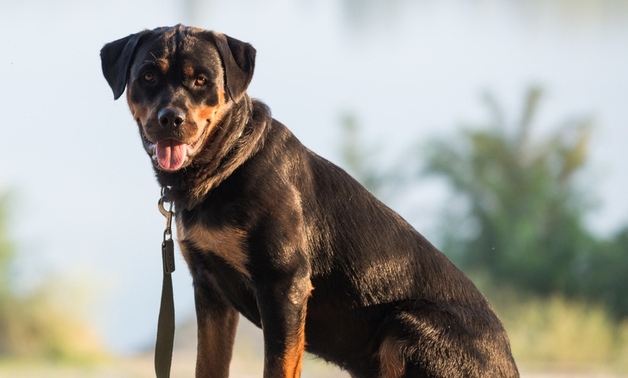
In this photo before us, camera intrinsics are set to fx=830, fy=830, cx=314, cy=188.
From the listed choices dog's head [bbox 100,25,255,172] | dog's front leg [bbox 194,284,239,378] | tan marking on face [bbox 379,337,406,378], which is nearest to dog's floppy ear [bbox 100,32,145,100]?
dog's head [bbox 100,25,255,172]

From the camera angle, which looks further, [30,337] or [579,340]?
[579,340]

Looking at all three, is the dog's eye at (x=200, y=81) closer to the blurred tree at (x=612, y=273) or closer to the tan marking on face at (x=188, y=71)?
the tan marking on face at (x=188, y=71)

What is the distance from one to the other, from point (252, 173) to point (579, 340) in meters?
4.31

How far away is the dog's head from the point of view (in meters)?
2.56

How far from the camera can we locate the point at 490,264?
20.5 feet

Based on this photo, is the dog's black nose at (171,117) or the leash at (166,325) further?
the leash at (166,325)

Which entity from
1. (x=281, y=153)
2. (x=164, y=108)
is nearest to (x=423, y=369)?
(x=281, y=153)

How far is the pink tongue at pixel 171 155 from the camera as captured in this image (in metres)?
2.59

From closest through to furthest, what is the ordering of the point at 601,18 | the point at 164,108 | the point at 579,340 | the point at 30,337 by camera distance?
the point at 164,108, the point at 30,337, the point at 579,340, the point at 601,18

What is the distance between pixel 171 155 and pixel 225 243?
1.06 ft

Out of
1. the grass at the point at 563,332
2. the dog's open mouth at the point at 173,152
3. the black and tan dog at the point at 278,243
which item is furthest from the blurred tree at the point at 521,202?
the dog's open mouth at the point at 173,152

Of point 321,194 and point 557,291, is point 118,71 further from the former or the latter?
point 557,291

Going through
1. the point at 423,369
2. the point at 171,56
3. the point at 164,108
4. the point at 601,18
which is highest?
the point at 601,18

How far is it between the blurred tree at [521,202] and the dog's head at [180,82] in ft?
12.1
